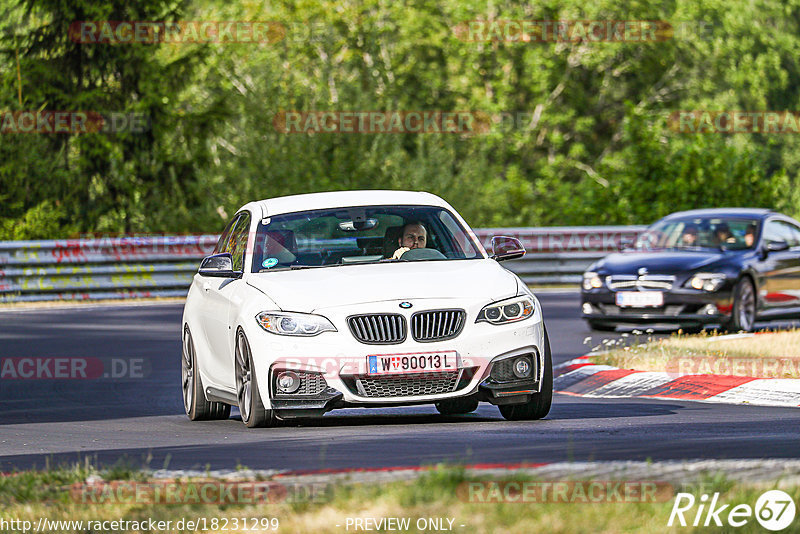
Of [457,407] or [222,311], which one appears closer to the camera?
[222,311]

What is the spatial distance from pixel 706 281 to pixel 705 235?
157 cm

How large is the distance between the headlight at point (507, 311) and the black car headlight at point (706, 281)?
8.52m

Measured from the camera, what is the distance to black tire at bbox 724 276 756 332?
19.2m

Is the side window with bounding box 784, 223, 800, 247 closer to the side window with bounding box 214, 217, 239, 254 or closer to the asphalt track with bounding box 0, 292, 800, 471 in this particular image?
the asphalt track with bounding box 0, 292, 800, 471

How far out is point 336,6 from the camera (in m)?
54.3

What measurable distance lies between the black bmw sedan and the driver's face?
7.79 meters

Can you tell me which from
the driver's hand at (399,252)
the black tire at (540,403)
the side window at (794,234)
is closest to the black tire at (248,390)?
the driver's hand at (399,252)

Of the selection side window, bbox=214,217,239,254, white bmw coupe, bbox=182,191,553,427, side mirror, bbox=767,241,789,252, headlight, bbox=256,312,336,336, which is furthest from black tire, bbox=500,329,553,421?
side mirror, bbox=767,241,789,252

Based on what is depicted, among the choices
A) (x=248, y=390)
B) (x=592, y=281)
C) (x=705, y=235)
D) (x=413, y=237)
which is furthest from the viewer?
(x=705, y=235)

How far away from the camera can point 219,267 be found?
464 inches

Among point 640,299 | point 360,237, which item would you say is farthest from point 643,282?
point 360,237

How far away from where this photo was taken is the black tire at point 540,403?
10938mm

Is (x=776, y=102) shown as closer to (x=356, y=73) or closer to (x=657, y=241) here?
(x=356, y=73)

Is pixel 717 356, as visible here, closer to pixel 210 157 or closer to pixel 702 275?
pixel 702 275
